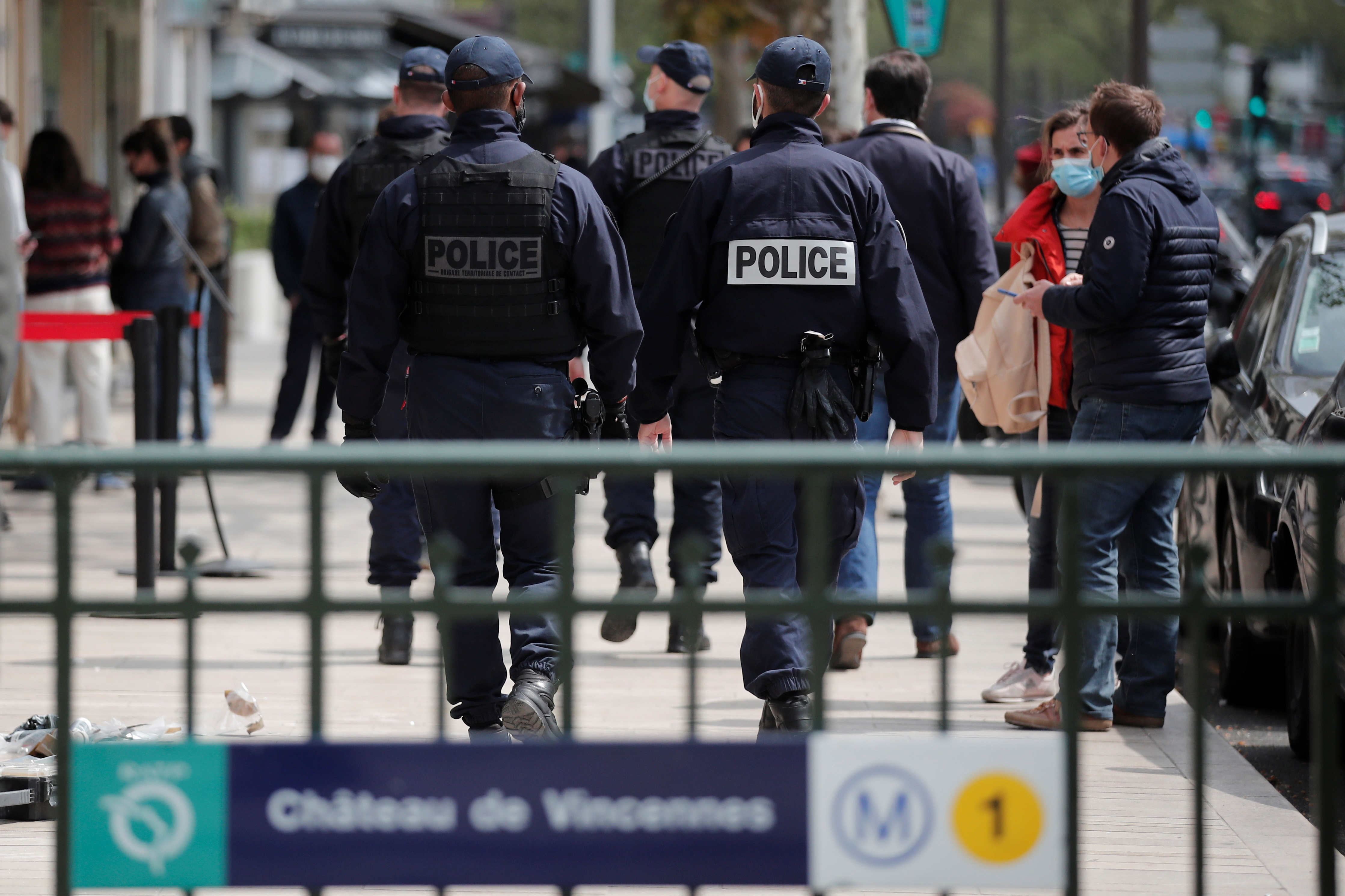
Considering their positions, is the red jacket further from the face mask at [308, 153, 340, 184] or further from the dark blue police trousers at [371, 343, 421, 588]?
the face mask at [308, 153, 340, 184]

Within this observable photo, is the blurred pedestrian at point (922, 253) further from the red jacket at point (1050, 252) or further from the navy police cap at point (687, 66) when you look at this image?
the navy police cap at point (687, 66)

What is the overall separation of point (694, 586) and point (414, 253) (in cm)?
237

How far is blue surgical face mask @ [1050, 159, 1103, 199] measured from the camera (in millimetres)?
5828

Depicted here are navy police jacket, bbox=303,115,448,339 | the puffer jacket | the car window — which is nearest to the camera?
the puffer jacket

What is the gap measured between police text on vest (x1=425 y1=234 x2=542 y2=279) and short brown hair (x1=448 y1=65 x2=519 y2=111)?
40 cm

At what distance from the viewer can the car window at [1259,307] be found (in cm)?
681

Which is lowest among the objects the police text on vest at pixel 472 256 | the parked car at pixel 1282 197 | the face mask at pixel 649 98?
the police text on vest at pixel 472 256

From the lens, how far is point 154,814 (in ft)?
9.02

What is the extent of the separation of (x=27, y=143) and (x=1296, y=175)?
2503 centimetres

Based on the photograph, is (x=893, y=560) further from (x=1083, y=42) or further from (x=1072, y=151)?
(x=1083, y=42)

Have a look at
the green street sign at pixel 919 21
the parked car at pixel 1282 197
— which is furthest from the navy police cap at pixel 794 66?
the parked car at pixel 1282 197

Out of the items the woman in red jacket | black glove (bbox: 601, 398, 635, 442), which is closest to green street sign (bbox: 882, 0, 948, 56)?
the woman in red jacket

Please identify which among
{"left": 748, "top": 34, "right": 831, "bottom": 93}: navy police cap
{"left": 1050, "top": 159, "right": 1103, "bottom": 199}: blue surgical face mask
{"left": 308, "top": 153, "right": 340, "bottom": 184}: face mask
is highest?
{"left": 308, "top": 153, "right": 340, "bottom": 184}: face mask

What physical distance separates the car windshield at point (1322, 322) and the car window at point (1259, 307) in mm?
221
